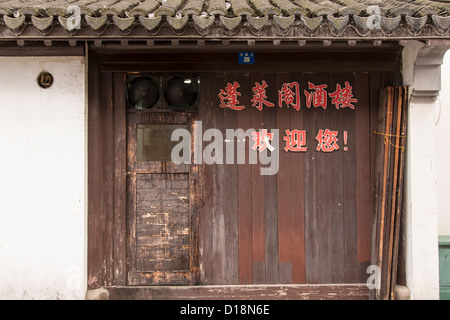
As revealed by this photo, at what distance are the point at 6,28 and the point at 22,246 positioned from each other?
2497 millimetres

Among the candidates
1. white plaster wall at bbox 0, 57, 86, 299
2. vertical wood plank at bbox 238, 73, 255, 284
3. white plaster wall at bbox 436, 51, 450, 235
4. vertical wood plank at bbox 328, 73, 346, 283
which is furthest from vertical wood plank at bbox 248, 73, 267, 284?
white plaster wall at bbox 436, 51, 450, 235

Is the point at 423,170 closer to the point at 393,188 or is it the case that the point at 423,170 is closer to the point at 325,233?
the point at 393,188

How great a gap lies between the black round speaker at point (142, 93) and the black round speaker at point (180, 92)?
0.51ft

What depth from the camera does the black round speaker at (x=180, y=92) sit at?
5062 mm

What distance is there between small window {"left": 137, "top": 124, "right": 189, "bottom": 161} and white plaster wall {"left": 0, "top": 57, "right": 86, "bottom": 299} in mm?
695

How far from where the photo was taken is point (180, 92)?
16.6 ft

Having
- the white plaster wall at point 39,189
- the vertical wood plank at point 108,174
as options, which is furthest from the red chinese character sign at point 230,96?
A: the white plaster wall at point 39,189

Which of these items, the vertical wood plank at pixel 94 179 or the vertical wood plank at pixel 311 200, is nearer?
the vertical wood plank at pixel 94 179

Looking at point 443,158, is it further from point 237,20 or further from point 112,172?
point 112,172

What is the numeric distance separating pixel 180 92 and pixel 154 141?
709 mm

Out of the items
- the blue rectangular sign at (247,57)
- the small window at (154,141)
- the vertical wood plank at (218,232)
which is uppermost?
the blue rectangular sign at (247,57)

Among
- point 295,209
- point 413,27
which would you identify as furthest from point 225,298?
point 413,27

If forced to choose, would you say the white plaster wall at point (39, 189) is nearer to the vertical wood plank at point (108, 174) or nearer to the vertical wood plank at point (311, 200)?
the vertical wood plank at point (108, 174)

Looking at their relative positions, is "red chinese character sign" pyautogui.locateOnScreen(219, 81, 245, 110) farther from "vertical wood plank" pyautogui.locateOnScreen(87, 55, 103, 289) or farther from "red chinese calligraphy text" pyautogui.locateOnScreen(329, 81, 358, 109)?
"vertical wood plank" pyautogui.locateOnScreen(87, 55, 103, 289)
